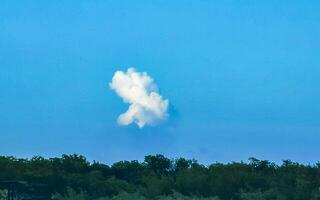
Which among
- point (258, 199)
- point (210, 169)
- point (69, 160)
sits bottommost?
point (258, 199)

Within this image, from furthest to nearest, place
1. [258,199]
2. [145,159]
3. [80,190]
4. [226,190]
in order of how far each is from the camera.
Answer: [145,159], [80,190], [226,190], [258,199]

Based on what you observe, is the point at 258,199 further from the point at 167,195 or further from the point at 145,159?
the point at 145,159

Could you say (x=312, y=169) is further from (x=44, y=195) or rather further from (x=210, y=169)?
(x=44, y=195)

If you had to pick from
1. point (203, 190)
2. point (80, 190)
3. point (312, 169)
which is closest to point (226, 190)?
point (203, 190)

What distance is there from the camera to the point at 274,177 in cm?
7025

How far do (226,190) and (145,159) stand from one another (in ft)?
44.9

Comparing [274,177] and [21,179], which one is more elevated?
[21,179]

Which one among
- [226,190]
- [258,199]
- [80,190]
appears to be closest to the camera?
[258,199]

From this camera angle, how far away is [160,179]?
7631 cm

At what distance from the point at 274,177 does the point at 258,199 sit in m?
3.88

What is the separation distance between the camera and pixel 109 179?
256 feet

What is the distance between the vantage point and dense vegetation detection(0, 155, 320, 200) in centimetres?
6844

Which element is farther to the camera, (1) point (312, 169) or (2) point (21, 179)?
(2) point (21, 179)

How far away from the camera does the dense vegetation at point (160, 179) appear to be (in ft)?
225
